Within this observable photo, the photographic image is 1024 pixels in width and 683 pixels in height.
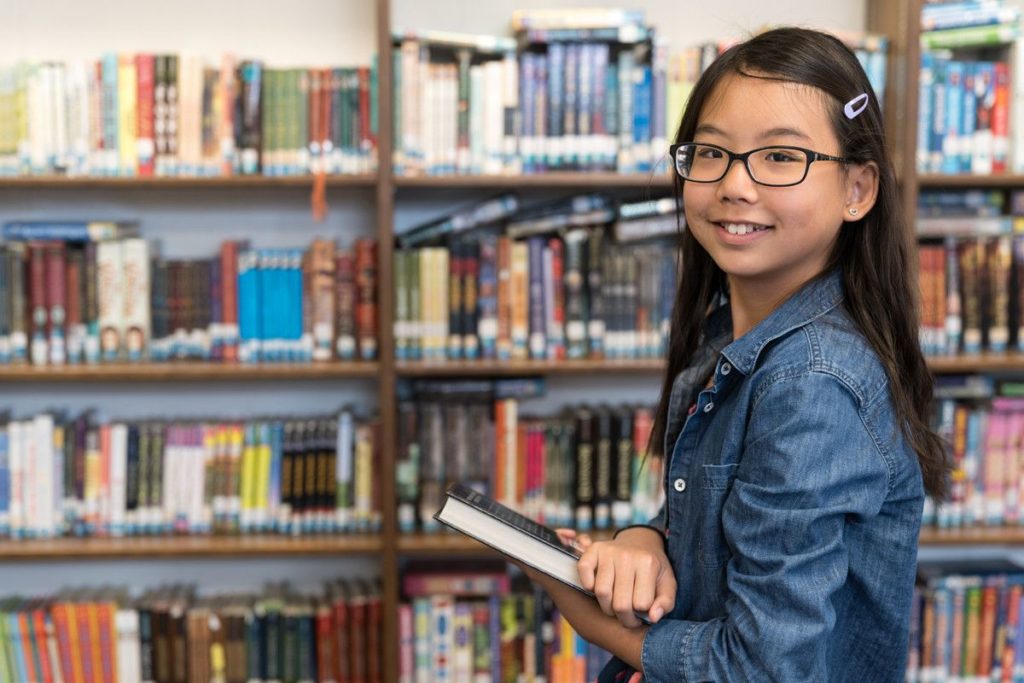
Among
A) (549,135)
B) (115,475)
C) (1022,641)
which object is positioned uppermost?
(549,135)

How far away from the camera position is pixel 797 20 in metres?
2.71

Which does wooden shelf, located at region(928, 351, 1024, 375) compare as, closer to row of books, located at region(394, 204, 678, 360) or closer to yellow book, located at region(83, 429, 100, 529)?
row of books, located at region(394, 204, 678, 360)

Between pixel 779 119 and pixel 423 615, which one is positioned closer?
pixel 779 119

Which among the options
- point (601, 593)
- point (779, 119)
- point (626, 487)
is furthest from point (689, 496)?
point (626, 487)

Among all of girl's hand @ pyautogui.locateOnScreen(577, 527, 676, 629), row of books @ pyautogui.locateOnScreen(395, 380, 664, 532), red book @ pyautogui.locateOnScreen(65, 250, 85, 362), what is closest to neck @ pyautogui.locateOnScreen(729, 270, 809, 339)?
girl's hand @ pyautogui.locateOnScreen(577, 527, 676, 629)

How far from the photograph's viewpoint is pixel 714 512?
1.04 m

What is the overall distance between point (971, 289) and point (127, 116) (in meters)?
2.06

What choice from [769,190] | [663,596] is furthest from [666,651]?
[769,190]

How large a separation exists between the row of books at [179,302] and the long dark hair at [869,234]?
5.10ft

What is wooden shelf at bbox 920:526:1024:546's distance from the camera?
100 inches

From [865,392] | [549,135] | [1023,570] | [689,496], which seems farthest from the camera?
[1023,570]

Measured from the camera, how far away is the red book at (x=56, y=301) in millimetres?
2531

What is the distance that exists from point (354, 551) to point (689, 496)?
5.17 ft

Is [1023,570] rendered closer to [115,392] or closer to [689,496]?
[689,496]
